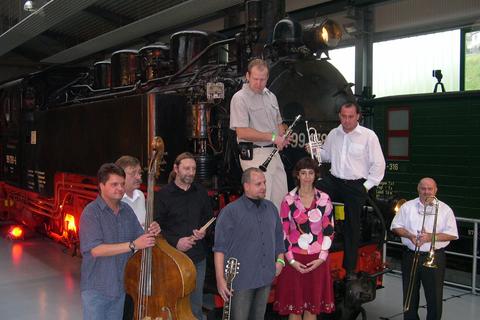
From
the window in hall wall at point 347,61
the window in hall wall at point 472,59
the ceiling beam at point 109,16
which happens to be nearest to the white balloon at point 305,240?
the window in hall wall at point 472,59

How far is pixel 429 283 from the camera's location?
3.94 metres

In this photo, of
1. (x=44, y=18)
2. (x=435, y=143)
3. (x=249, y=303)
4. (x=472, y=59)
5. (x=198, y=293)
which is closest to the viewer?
(x=249, y=303)

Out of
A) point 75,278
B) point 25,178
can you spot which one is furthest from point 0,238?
point 75,278

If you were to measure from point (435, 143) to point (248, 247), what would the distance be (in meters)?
5.29

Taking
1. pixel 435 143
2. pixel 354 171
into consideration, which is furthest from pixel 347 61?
pixel 354 171

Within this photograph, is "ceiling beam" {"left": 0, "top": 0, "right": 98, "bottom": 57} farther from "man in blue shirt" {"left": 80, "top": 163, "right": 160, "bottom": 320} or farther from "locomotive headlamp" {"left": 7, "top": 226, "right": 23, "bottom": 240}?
"man in blue shirt" {"left": 80, "top": 163, "right": 160, "bottom": 320}

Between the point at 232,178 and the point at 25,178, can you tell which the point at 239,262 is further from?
the point at 25,178

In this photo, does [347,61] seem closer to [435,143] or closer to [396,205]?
[435,143]

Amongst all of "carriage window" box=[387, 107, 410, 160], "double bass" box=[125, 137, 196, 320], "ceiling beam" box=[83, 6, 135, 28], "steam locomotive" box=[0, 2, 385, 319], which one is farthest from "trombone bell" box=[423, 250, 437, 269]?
"ceiling beam" box=[83, 6, 135, 28]

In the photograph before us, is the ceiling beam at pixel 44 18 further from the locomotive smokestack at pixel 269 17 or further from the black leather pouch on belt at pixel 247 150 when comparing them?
the black leather pouch on belt at pixel 247 150

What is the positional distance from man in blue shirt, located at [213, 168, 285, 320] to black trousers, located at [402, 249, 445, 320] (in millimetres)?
1357

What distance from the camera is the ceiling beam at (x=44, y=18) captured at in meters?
9.62

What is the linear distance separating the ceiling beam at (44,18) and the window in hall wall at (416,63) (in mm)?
6297

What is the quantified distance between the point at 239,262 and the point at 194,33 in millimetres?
3655
